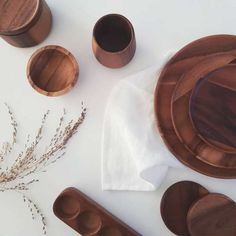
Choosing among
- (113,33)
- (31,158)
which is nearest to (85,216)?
(31,158)

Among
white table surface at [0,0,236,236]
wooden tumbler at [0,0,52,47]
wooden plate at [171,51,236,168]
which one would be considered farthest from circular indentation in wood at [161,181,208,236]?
wooden tumbler at [0,0,52,47]

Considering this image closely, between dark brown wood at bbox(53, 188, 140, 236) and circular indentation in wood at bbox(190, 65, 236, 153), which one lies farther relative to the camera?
dark brown wood at bbox(53, 188, 140, 236)

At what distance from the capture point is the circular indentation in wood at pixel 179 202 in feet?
2.71

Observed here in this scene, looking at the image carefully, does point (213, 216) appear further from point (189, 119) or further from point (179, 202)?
point (189, 119)

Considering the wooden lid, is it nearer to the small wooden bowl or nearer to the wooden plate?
the small wooden bowl

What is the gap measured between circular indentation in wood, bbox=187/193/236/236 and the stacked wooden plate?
11cm

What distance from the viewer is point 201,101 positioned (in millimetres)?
721

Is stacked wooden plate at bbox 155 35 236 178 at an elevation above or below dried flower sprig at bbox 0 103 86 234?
above

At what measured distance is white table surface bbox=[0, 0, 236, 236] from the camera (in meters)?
0.84

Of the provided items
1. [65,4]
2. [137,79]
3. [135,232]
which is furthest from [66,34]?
[135,232]

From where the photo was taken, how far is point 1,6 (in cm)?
78

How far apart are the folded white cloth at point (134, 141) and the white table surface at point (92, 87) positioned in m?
0.02

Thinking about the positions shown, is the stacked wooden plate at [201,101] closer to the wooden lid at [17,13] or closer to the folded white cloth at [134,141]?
the folded white cloth at [134,141]

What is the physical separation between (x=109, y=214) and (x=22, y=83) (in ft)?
1.11
